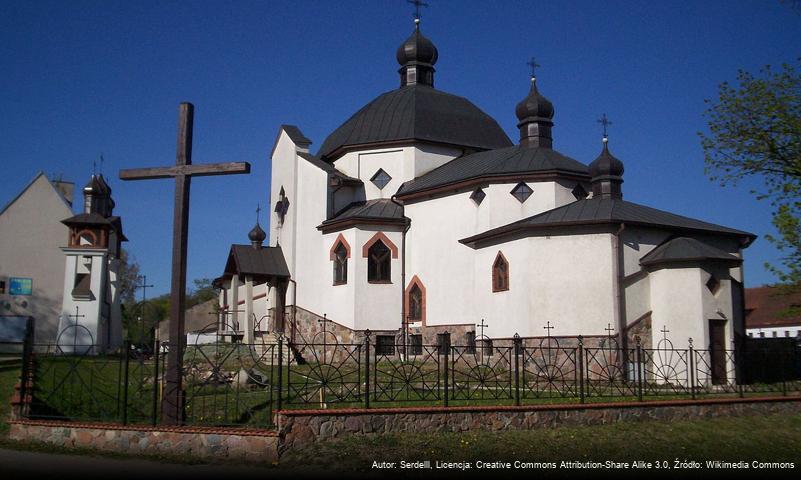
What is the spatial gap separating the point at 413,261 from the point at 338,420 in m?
14.4

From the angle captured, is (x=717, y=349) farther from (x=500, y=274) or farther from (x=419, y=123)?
(x=419, y=123)

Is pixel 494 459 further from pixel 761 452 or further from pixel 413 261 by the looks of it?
pixel 413 261

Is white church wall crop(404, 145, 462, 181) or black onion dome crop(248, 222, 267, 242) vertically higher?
white church wall crop(404, 145, 462, 181)

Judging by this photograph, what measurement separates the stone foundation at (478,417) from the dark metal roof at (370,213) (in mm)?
13043

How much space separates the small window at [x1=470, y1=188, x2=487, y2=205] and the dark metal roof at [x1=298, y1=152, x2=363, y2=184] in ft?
16.0

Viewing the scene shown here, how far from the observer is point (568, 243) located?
19750 millimetres

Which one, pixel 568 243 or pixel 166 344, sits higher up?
pixel 568 243

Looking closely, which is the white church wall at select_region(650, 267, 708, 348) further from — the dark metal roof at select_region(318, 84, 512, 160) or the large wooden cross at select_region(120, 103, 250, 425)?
the large wooden cross at select_region(120, 103, 250, 425)

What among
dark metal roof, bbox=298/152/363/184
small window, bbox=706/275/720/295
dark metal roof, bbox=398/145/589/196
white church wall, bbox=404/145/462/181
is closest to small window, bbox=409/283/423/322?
dark metal roof, bbox=398/145/589/196

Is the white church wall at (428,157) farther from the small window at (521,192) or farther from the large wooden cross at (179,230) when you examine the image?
the large wooden cross at (179,230)

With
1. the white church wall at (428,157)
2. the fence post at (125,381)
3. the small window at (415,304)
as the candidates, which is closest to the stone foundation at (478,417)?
the fence post at (125,381)

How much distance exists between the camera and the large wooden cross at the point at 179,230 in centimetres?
1040

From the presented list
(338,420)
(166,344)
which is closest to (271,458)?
(338,420)

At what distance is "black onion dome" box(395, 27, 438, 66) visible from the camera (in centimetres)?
2994
